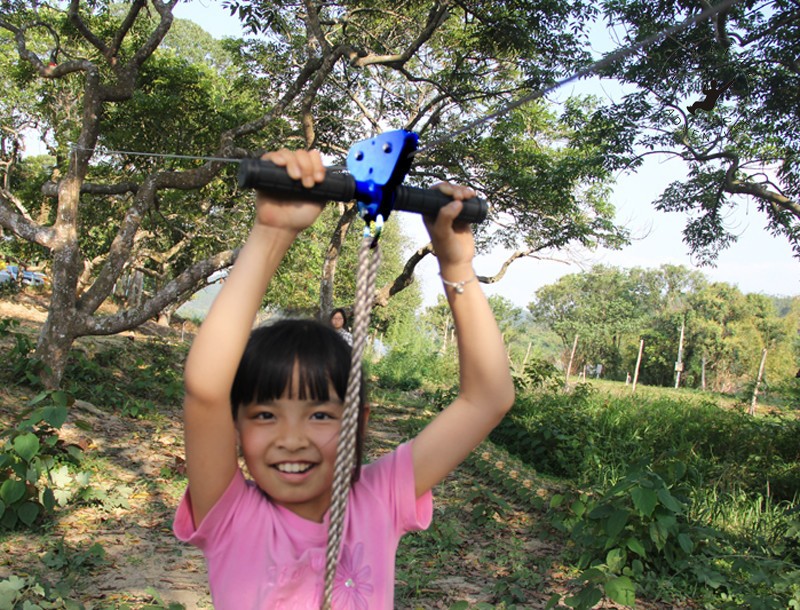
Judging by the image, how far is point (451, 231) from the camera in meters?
1.25

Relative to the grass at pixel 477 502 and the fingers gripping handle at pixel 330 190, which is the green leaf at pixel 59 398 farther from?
the fingers gripping handle at pixel 330 190

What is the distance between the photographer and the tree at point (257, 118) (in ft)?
21.9

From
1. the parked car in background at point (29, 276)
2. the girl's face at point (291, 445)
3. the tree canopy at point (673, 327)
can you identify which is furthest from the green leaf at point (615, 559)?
the tree canopy at point (673, 327)

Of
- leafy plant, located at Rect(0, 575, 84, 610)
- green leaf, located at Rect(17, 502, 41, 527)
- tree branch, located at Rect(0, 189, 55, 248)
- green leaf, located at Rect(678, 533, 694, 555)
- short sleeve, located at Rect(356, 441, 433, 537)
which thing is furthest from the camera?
tree branch, located at Rect(0, 189, 55, 248)

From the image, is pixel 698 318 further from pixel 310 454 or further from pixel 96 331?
pixel 310 454

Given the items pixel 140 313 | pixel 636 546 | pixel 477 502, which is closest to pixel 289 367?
pixel 636 546

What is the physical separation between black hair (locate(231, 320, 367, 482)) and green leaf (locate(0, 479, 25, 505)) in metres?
3.31

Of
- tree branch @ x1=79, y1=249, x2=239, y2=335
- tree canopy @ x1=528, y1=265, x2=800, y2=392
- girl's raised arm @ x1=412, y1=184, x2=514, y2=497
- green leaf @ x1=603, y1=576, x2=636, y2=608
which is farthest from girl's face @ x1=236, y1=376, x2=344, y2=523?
tree canopy @ x1=528, y1=265, x2=800, y2=392

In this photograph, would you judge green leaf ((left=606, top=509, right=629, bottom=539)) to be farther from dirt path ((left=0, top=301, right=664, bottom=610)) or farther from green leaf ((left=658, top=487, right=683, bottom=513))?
dirt path ((left=0, top=301, right=664, bottom=610))

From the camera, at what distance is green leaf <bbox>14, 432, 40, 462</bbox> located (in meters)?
3.86

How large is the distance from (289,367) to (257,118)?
10452mm

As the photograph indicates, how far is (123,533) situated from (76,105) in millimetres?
12320

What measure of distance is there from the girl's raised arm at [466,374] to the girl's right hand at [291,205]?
26cm

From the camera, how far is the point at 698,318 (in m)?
32.7
